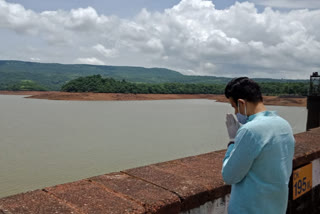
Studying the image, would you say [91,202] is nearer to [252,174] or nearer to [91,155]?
[252,174]

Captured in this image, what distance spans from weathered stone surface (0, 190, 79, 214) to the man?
643 mm

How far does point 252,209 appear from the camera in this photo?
1307 mm

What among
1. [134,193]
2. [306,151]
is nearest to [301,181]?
[306,151]

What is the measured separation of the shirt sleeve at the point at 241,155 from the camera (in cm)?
123

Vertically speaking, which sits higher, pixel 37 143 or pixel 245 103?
pixel 245 103

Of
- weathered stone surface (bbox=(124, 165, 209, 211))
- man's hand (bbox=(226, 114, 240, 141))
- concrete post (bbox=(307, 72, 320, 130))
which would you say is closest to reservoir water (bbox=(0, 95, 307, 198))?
concrete post (bbox=(307, 72, 320, 130))

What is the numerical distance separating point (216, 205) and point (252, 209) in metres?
0.42

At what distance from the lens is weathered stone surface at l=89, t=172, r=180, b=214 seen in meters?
1.42

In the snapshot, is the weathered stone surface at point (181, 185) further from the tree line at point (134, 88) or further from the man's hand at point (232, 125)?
the tree line at point (134, 88)

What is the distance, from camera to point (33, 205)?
1.33 meters

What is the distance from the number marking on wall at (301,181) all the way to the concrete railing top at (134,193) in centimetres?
59

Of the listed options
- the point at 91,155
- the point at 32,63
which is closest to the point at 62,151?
the point at 91,155

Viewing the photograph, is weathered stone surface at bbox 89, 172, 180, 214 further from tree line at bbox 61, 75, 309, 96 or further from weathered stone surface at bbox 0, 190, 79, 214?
tree line at bbox 61, 75, 309, 96

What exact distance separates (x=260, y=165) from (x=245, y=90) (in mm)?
301
